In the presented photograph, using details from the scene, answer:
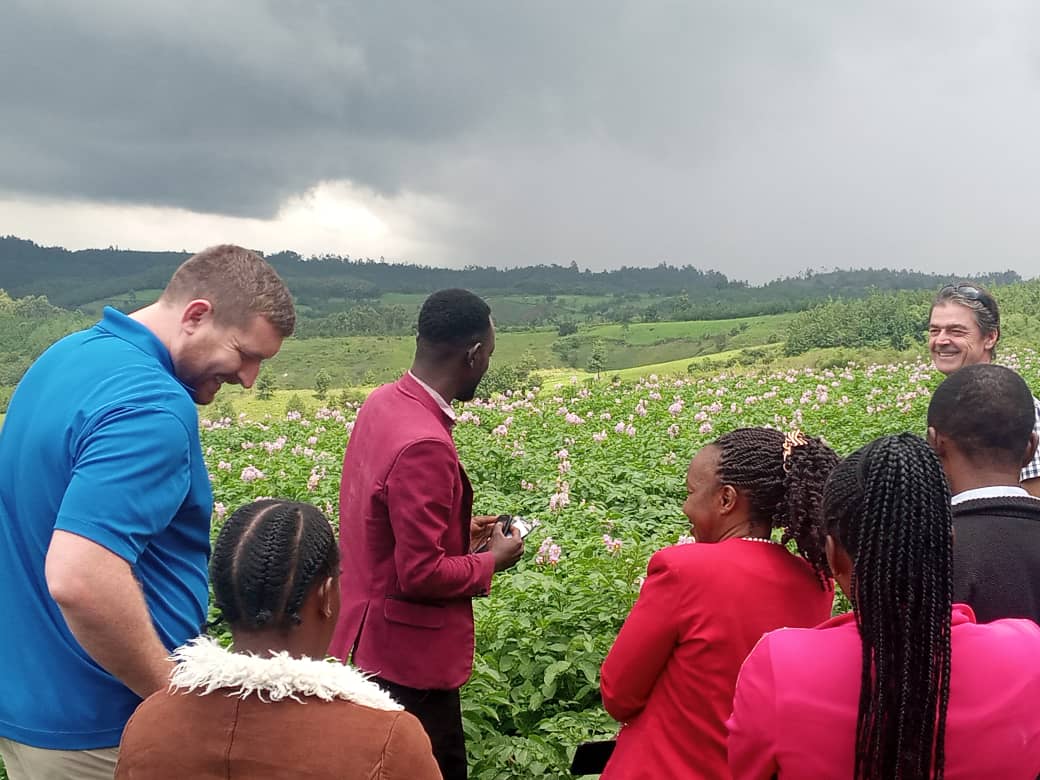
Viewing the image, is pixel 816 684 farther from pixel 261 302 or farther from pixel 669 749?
pixel 261 302

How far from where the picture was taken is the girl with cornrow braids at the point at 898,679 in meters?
1.62

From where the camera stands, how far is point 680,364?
88.8ft

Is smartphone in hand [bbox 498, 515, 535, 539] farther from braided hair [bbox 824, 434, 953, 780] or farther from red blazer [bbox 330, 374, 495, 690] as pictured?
braided hair [bbox 824, 434, 953, 780]

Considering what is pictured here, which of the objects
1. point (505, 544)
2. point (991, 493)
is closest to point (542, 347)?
point (505, 544)

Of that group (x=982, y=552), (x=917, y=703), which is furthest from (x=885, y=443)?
(x=982, y=552)

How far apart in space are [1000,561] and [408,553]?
65.6 inches

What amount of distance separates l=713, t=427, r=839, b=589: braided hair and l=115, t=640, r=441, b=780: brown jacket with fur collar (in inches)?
43.7

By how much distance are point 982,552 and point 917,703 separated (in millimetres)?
888

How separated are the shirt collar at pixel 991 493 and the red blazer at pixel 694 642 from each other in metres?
0.62

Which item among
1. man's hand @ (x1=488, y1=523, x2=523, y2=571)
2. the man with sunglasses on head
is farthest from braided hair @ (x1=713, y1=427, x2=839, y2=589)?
the man with sunglasses on head

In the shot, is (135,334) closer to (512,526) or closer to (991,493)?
(512,526)

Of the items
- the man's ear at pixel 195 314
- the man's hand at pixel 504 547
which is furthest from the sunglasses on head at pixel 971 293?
the man's ear at pixel 195 314

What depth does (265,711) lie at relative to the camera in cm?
168

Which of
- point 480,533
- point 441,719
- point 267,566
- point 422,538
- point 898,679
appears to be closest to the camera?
point 898,679
